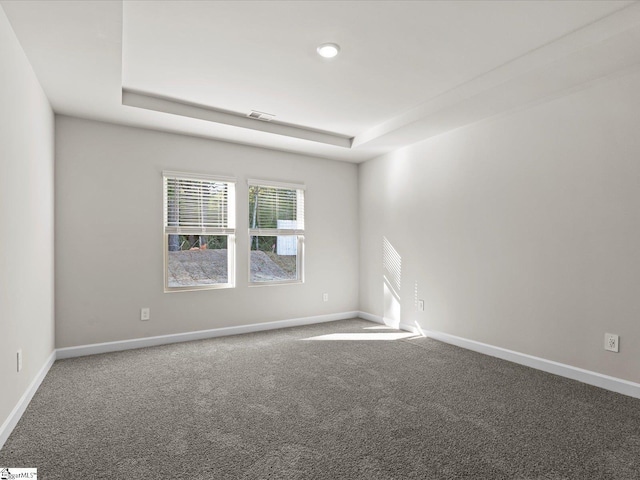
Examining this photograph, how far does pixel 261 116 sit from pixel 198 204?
4.25 ft

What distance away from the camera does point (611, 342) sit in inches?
109

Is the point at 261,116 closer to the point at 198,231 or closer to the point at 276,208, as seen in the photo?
the point at 276,208

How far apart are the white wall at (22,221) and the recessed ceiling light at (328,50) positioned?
188 centimetres

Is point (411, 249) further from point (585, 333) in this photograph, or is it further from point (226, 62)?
point (226, 62)

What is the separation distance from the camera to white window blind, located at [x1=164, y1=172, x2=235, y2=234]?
4164 mm

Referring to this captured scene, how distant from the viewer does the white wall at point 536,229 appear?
108 inches

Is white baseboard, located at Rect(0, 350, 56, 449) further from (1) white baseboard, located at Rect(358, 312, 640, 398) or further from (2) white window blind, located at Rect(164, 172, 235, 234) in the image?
(1) white baseboard, located at Rect(358, 312, 640, 398)

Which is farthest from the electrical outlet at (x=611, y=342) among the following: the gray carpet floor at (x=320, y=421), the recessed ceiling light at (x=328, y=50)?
the recessed ceiling light at (x=328, y=50)

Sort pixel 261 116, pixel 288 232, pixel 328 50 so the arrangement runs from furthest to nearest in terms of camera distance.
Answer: pixel 288 232, pixel 261 116, pixel 328 50

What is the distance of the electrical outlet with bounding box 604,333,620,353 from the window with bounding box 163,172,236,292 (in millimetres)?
3741

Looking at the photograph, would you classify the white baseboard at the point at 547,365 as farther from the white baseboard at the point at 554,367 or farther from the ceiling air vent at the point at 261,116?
the ceiling air vent at the point at 261,116

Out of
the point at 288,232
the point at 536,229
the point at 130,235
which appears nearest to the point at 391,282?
→ the point at 288,232

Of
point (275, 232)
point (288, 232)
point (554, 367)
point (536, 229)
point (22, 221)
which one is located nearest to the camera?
point (22, 221)

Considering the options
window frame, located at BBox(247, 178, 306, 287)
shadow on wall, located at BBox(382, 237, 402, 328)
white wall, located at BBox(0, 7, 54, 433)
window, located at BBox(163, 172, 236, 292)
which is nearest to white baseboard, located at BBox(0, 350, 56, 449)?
white wall, located at BBox(0, 7, 54, 433)
